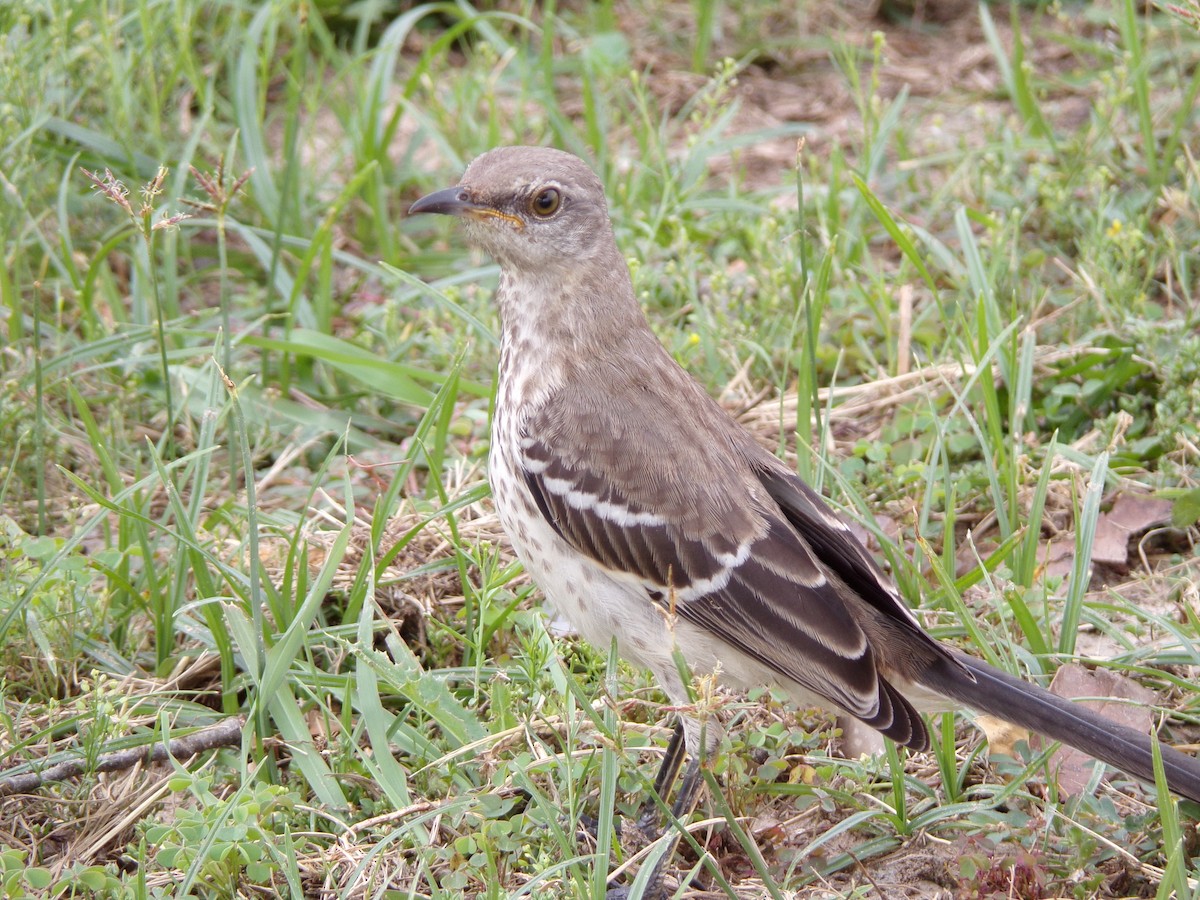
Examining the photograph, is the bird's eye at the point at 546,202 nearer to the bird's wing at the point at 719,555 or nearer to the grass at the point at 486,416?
the grass at the point at 486,416

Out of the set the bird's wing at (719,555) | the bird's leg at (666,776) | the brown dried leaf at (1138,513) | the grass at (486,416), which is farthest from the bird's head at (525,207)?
the brown dried leaf at (1138,513)

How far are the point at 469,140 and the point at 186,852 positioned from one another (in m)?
4.06

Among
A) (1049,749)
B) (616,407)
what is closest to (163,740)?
(616,407)

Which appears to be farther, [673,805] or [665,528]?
[673,805]

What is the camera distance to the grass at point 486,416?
356cm

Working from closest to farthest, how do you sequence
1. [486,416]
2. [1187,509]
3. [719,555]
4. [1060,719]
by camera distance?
1. [1060,719]
2. [719,555]
3. [1187,509]
4. [486,416]

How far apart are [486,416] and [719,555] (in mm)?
1813

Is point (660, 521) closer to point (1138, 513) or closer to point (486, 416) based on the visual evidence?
point (486, 416)

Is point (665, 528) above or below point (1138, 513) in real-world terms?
above

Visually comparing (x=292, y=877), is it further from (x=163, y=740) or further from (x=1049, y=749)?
(x=1049, y=749)

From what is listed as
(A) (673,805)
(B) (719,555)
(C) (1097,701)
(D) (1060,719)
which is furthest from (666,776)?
(C) (1097,701)

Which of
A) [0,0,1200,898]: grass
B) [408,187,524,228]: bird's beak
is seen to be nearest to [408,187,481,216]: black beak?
[408,187,524,228]: bird's beak

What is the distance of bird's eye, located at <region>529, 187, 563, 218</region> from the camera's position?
3953 millimetres

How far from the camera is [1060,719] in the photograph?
338cm
